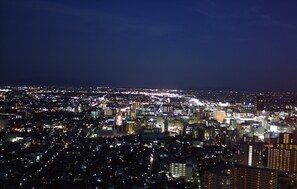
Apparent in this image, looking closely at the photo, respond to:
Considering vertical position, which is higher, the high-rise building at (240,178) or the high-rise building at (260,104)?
the high-rise building at (260,104)

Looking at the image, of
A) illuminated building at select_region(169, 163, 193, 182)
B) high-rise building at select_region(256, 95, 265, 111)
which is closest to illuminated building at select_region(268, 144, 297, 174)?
illuminated building at select_region(169, 163, 193, 182)

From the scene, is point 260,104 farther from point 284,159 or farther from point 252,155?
point 284,159

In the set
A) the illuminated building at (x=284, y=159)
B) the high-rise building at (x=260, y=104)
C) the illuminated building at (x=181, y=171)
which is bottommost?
the illuminated building at (x=181, y=171)

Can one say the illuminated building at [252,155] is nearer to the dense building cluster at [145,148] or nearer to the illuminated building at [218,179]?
the dense building cluster at [145,148]

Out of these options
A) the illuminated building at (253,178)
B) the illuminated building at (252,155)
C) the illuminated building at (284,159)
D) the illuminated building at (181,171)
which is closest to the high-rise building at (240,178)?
the illuminated building at (253,178)

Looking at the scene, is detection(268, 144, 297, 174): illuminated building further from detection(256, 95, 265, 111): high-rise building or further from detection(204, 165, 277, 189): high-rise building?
detection(256, 95, 265, 111): high-rise building

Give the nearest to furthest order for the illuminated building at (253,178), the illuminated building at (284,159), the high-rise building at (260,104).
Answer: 1. the illuminated building at (253,178)
2. the illuminated building at (284,159)
3. the high-rise building at (260,104)

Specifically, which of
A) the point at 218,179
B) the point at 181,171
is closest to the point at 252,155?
the point at 181,171
